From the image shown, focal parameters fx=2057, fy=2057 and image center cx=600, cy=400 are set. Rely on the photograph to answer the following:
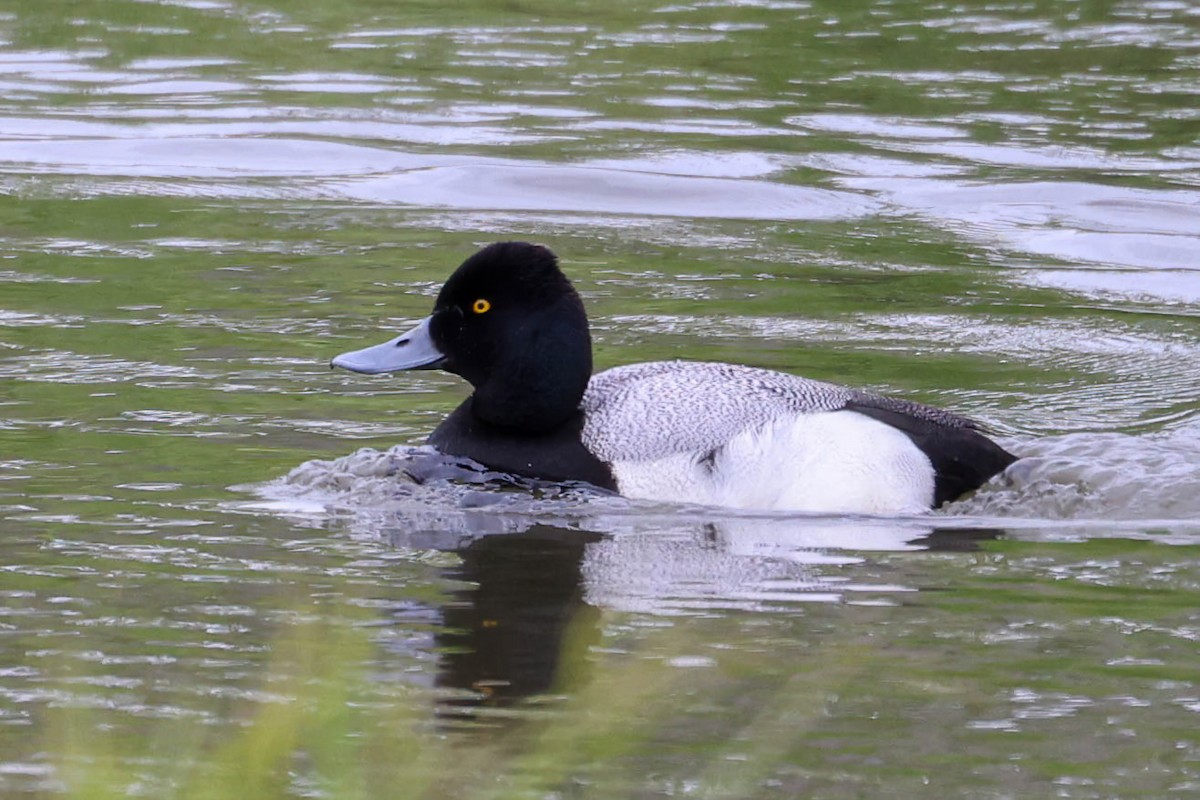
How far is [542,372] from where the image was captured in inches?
296

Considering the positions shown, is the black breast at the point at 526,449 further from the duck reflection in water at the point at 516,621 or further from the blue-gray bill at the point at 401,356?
the duck reflection in water at the point at 516,621

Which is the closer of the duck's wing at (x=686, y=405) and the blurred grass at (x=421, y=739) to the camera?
the blurred grass at (x=421, y=739)

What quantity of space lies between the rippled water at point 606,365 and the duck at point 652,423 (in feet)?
0.49

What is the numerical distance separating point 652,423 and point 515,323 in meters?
0.63

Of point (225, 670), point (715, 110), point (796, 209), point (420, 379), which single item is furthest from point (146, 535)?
point (715, 110)

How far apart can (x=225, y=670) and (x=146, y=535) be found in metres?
1.51

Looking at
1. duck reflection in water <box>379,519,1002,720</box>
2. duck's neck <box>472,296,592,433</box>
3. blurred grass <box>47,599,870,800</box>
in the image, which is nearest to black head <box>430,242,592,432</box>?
duck's neck <box>472,296,592,433</box>

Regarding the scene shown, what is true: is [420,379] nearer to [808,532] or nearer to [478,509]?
[478,509]

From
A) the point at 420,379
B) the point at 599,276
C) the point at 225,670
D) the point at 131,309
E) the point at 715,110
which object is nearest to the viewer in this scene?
the point at 225,670

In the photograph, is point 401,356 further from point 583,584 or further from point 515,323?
point 583,584

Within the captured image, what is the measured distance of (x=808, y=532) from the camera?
6980mm

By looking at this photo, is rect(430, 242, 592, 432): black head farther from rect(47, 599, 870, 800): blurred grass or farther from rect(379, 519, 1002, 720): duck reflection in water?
rect(47, 599, 870, 800): blurred grass

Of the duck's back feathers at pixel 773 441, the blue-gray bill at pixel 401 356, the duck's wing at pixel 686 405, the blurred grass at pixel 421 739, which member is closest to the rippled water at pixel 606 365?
the blurred grass at pixel 421 739

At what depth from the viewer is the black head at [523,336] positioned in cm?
751
